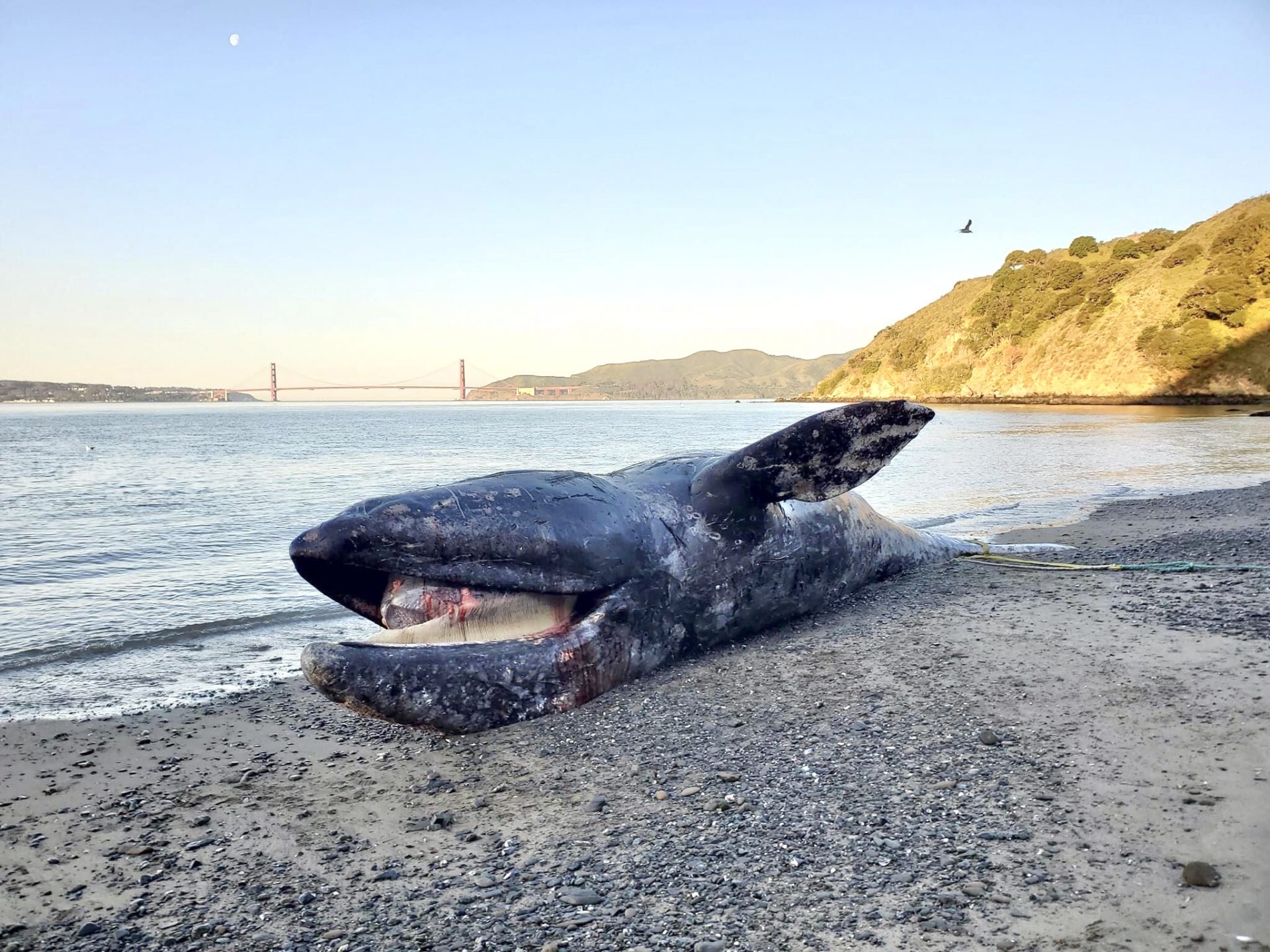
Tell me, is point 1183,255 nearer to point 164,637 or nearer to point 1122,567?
point 1122,567

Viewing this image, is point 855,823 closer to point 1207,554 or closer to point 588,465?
point 1207,554

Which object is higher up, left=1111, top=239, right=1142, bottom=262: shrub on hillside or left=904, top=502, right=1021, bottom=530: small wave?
left=1111, top=239, right=1142, bottom=262: shrub on hillside

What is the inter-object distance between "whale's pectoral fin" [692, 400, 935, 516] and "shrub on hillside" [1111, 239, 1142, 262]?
96.2 metres

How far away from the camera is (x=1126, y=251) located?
8850 cm

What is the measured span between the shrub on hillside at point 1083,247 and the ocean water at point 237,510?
175 ft

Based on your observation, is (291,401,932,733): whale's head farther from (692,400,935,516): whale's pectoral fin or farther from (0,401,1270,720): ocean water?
(0,401,1270,720): ocean water

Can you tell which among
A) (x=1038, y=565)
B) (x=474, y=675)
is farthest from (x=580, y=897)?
(x=1038, y=565)

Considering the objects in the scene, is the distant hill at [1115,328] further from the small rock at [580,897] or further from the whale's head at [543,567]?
the small rock at [580,897]

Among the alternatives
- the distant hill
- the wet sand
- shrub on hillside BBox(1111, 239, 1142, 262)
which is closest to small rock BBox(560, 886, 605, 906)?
the wet sand

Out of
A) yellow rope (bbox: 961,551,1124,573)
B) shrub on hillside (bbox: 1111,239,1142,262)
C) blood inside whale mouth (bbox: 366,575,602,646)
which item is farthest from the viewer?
shrub on hillside (bbox: 1111,239,1142,262)

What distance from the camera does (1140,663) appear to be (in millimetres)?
4816

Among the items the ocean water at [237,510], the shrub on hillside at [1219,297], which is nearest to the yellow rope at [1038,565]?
the ocean water at [237,510]

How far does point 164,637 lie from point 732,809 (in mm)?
6580

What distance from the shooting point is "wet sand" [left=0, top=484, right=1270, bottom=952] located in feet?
9.30
